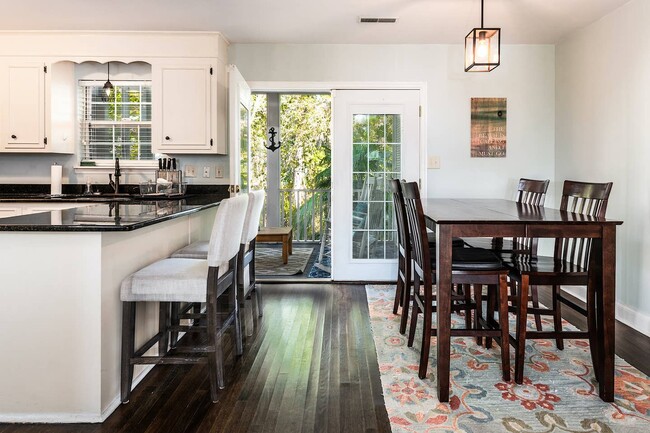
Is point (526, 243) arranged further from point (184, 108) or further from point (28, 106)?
point (28, 106)

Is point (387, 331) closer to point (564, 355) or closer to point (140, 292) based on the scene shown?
point (564, 355)

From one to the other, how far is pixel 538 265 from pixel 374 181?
7.41 feet

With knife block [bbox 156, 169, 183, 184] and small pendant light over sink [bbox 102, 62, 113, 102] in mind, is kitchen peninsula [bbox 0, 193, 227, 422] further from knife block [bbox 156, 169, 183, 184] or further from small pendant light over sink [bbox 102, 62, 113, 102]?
small pendant light over sink [bbox 102, 62, 113, 102]

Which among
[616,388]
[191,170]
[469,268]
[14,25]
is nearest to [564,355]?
[616,388]

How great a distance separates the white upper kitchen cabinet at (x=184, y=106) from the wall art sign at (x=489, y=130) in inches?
101

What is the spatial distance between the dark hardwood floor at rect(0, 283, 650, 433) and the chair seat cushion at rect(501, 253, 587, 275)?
71 centimetres

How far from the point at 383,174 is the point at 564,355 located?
2.40 metres

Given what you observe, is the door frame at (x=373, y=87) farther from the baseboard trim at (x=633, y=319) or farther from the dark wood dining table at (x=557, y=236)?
the dark wood dining table at (x=557, y=236)

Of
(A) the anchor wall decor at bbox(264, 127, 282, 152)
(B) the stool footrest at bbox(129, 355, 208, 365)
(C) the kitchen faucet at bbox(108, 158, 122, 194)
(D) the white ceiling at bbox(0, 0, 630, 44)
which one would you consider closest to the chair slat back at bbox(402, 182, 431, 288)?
(B) the stool footrest at bbox(129, 355, 208, 365)

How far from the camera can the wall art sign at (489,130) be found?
440 centimetres

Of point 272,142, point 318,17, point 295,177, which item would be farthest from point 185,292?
point 295,177

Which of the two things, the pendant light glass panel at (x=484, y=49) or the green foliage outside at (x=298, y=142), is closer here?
the pendant light glass panel at (x=484, y=49)

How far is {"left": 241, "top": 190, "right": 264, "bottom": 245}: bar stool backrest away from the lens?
2883 millimetres

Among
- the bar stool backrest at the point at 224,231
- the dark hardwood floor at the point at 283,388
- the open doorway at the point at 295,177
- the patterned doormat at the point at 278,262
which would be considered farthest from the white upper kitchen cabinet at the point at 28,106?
the bar stool backrest at the point at 224,231
